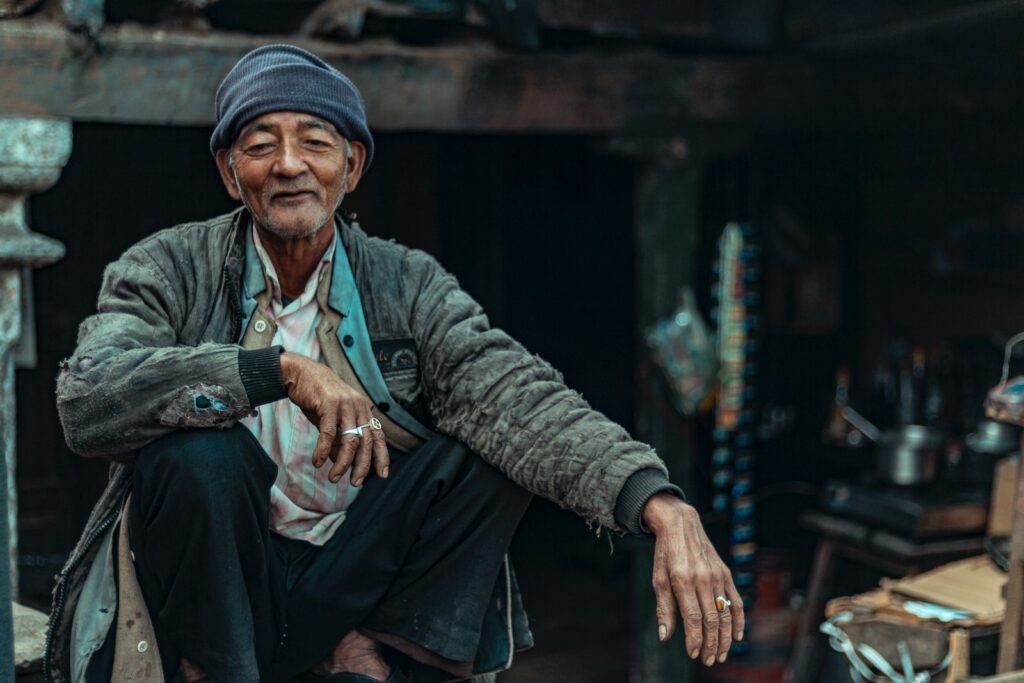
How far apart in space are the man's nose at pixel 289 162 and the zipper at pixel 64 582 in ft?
2.34

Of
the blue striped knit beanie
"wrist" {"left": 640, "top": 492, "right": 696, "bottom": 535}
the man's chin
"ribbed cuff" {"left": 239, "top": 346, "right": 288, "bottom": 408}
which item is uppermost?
the blue striped knit beanie

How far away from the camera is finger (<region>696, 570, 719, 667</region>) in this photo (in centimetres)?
222

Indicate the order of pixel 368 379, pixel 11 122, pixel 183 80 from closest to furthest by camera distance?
pixel 368 379 → pixel 11 122 → pixel 183 80

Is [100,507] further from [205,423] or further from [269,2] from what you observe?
[269,2]

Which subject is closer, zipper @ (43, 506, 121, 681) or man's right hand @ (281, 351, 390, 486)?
man's right hand @ (281, 351, 390, 486)

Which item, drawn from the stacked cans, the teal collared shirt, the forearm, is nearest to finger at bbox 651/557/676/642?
the teal collared shirt

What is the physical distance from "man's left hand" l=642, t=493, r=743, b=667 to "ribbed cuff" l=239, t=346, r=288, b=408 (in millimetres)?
725

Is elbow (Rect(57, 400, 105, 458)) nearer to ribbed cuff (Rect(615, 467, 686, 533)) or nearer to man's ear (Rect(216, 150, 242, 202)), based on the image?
man's ear (Rect(216, 150, 242, 202))

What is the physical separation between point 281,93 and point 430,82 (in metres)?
2.17

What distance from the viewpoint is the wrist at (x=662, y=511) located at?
2.29 m

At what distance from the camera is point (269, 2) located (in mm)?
4531

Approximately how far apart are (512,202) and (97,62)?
11.7ft

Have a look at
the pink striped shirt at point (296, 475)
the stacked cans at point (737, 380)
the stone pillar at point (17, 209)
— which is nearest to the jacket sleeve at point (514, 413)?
the pink striped shirt at point (296, 475)

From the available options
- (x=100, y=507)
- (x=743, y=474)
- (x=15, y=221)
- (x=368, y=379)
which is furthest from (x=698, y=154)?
(x=100, y=507)
